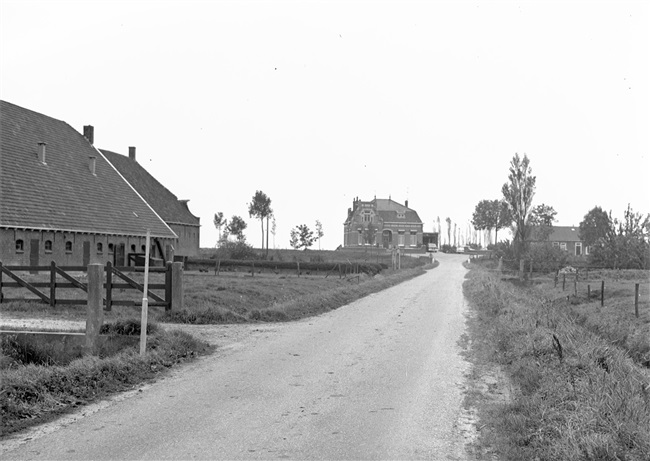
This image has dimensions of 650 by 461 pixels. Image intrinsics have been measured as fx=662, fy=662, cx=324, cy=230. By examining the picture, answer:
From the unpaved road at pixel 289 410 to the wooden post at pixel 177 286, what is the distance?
3279mm

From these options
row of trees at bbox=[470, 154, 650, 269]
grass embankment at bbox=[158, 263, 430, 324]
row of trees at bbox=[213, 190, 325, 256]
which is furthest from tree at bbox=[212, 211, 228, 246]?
grass embankment at bbox=[158, 263, 430, 324]

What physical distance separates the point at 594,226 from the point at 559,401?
298 ft

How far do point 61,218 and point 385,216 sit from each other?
86.1 metres

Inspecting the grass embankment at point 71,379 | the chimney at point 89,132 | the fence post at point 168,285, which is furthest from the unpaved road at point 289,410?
the chimney at point 89,132

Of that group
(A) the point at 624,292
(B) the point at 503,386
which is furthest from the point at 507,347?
(A) the point at 624,292

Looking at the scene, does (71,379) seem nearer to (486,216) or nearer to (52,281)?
(52,281)

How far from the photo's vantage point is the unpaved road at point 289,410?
6.62 m

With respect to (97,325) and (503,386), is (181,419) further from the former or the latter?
(97,325)

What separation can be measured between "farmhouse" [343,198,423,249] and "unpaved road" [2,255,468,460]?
9886 cm

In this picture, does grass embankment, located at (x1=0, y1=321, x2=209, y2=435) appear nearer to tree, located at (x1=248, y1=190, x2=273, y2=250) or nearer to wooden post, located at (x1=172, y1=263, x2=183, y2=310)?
wooden post, located at (x1=172, y1=263, x2=183, y2=310)

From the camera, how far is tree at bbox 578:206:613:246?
5955 cm

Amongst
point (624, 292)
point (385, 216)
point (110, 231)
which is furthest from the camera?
point (385, 216)

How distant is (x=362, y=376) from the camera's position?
415 inches

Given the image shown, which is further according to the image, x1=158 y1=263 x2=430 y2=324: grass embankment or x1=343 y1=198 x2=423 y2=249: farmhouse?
x1=343 y1=198 x2=423 y2=249: farmhouse
